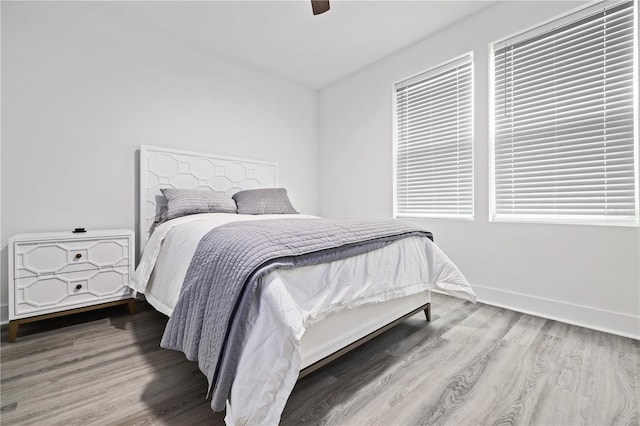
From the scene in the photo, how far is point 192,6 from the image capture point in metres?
2.46

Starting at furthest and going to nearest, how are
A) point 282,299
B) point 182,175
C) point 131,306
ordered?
point 182,175
point 131,306
point 282,299

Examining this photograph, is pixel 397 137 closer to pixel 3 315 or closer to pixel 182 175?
pixel 182 175

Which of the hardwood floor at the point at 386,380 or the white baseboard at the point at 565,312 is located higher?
the white baseboard at the point at 565,312

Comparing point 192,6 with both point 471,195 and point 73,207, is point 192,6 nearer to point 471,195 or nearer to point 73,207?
point 73,207

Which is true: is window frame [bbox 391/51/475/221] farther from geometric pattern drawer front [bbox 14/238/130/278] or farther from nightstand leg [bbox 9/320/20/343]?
nightstand leg [bbox 9/320/20/343]

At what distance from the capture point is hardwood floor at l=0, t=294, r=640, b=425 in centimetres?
113

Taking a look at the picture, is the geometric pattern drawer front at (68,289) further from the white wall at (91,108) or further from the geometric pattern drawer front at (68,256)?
the white wall at (91,108)

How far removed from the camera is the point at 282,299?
1.03 m

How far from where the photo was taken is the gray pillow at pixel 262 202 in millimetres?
2799

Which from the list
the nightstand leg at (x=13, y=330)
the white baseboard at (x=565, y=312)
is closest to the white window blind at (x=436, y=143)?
the white baseboard at (x=565, y=312)

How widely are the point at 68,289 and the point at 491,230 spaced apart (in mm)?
3318

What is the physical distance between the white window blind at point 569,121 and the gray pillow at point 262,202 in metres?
2.01

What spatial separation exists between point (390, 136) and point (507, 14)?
4.69 ft

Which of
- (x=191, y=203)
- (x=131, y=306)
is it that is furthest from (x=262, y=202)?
(x=131, y=306)
